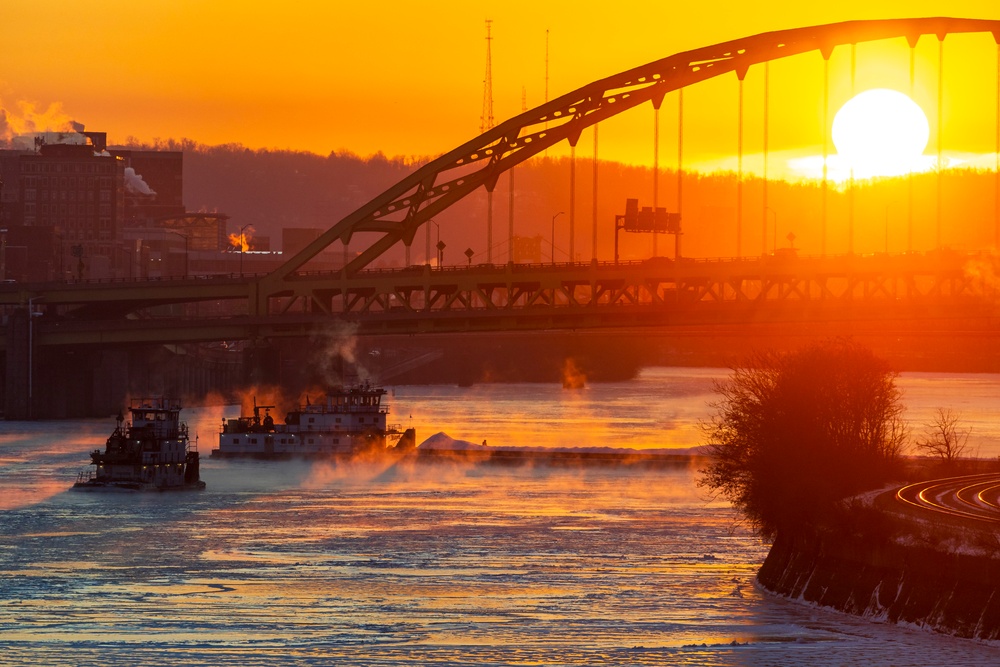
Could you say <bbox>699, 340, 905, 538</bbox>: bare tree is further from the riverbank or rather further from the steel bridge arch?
the steel bridge arch

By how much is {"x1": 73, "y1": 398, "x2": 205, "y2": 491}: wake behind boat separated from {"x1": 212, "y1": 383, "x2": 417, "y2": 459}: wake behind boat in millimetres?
21108

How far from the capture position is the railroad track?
1811 inches

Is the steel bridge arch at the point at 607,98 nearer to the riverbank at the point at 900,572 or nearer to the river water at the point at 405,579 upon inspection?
the river water at the point at 405,579

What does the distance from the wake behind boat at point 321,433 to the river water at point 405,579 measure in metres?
18.3

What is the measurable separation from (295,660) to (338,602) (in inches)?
331


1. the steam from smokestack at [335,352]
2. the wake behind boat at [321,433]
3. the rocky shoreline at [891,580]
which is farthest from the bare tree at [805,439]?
the steam from smokestack at [335,352]

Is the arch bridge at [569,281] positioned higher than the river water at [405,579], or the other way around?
the arch bridge at [569,281]

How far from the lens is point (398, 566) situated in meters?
58.7

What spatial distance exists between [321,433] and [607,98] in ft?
90.6

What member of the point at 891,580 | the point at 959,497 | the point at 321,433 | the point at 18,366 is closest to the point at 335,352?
the point at 321,433

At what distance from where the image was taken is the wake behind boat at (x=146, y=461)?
294 ft

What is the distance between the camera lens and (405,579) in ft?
183

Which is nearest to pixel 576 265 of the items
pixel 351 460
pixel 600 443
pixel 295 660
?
pixel 600 443

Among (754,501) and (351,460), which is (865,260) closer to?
(351,460)
